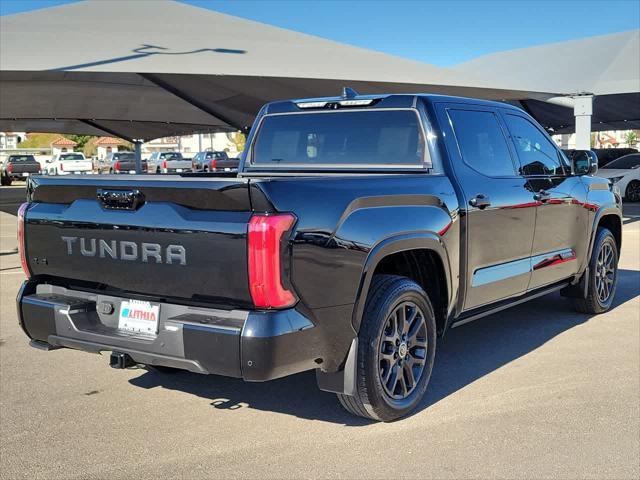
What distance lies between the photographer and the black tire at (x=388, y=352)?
13.2ft

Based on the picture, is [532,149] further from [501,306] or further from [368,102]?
[368,102]

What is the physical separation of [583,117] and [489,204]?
702 inches

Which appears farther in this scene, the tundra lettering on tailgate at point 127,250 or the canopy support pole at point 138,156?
the canopy support pole at point 138,156

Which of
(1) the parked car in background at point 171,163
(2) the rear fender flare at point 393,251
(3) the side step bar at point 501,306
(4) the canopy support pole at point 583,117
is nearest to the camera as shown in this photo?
(2) the rear fender flare at point 393,251

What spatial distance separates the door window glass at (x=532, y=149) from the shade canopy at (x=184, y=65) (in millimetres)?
12715

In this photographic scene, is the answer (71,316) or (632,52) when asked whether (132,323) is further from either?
(632,52)

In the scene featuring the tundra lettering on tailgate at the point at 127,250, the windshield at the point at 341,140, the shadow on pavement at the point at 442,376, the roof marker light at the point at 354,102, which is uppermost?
the roof marker light at the point at 354,102

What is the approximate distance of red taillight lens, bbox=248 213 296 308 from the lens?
3381mm

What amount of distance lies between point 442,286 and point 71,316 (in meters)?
2.25

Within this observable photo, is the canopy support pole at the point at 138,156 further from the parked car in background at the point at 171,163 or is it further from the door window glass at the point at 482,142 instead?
the door window glass at the point at 482,142

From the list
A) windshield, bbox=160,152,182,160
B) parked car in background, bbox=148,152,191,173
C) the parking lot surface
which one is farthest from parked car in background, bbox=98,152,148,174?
the parking lot surface

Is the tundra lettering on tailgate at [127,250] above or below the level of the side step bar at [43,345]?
above

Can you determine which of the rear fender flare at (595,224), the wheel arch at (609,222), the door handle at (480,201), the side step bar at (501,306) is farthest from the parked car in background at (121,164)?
the door handle at (480,201)

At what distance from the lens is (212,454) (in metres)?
3.81
